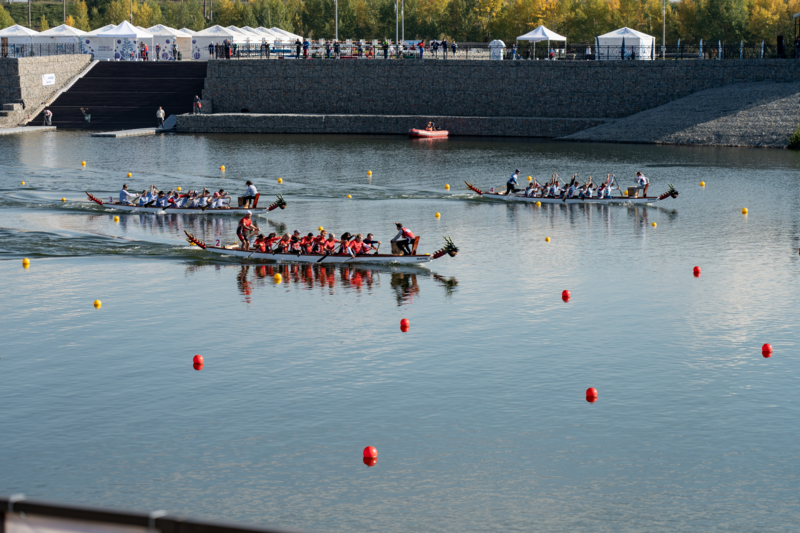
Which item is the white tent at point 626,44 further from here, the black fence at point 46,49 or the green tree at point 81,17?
the green tree at point 81,17

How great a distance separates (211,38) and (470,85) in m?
32.1

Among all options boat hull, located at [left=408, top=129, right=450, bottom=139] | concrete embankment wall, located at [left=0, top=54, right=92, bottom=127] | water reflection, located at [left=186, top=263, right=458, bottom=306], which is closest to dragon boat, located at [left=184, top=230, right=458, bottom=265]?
water reflection, located at [left=186, top=263, right=458, bottom=306]

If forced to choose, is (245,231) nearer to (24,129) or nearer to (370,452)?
(370,452)

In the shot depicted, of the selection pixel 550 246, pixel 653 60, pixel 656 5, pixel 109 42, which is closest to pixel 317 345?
pixel 550 246

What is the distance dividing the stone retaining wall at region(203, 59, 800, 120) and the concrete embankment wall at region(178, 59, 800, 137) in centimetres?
9

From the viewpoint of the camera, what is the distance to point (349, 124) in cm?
8431

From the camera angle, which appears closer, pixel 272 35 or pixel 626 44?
pixel 626 44

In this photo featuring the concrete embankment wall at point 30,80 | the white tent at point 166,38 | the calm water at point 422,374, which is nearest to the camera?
the calm water at point 422,374

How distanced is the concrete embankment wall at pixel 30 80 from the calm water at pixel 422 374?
44.8 meters

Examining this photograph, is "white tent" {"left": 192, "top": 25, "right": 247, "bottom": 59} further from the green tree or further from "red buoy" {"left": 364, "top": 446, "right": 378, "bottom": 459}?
"red buoy" {"left": 364, "top": 446, "right": 378, "bottom": 459}

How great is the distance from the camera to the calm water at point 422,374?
55.0 ft

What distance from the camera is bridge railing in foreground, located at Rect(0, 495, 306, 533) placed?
6.20 m

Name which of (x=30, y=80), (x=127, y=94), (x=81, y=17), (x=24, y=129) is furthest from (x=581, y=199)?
(x=81, y=17)

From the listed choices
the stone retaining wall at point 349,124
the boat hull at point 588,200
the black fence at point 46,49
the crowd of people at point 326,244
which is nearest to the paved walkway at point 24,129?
the black fence at point 46,49
